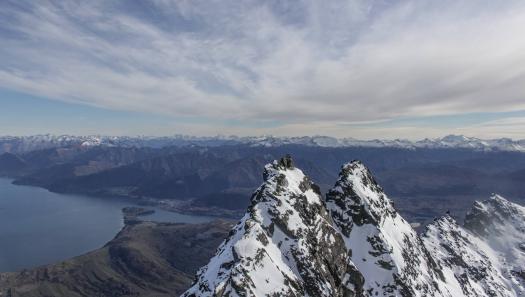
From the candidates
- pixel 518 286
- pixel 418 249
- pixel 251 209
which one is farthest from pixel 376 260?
pixel 518 286

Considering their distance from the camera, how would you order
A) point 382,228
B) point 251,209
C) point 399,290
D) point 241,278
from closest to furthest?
point 241,278, point 251,209, point 399,290, point 382,228

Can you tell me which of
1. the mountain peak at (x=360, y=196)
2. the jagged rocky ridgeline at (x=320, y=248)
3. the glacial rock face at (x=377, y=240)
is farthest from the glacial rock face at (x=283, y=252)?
the mountain peak at (x=360, y=196)

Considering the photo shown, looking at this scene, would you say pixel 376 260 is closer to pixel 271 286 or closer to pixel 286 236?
pixel 286 236

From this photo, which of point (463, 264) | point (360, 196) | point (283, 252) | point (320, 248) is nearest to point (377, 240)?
point (360, 196)

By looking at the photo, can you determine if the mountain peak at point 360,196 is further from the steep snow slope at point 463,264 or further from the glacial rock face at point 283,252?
the steep snow slope at point 463,264

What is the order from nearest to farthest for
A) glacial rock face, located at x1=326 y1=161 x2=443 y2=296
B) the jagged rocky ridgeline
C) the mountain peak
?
the jagged rocky ridgeline → glacial rock face, located at x1=326 y1=161 x2=443 y2=296 → the mountain peak

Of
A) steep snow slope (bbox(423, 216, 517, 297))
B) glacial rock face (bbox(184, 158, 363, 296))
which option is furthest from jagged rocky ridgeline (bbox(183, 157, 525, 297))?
steep snow slope (bbox(423, 216, 517, 297))

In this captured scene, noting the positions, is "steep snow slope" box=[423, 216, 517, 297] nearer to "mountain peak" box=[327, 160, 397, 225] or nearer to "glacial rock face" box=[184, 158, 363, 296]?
"mountain peak" box=[327, 160, 397, 225]
